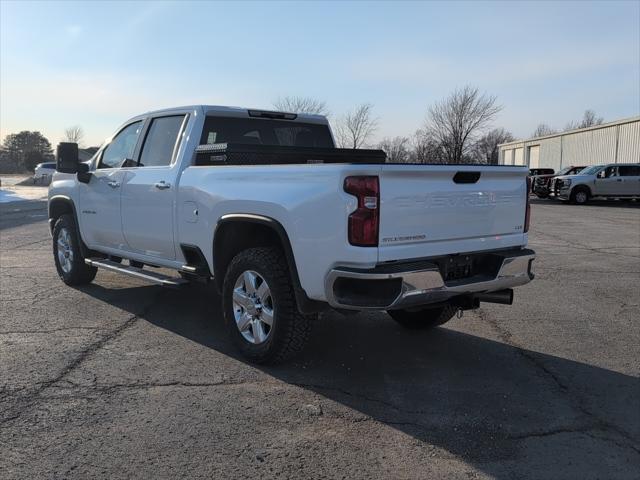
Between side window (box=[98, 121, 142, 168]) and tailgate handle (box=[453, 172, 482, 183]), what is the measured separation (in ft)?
12.3

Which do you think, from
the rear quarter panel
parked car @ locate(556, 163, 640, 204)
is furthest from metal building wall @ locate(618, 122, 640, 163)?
the rear quarter panel

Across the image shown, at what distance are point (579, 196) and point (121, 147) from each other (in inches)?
986

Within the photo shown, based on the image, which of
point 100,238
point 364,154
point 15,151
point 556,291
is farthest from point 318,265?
point 15,151

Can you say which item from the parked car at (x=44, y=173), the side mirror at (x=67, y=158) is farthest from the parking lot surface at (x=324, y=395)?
the parked car at (x=44, y=173)

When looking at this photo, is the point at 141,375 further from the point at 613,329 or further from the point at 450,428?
the point at 613,329

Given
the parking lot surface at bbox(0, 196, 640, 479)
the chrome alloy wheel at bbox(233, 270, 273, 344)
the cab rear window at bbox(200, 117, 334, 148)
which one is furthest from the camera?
the cab rear window at bbox(200, 117, 334, 148)

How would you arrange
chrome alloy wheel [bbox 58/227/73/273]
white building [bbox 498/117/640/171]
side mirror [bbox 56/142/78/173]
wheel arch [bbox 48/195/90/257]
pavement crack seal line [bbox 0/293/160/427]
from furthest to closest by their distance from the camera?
1. white building [bbox 498/117/640/171]
2. chrome alloy wheel [bbox 58/227/73/273]
3. wheel arch [bbox 48/195/90/257]
4. side mirror [bbox 56/142/78/173]
5. pavement crack seal line [bbox 0/293/160/427]

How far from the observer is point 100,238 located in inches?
260

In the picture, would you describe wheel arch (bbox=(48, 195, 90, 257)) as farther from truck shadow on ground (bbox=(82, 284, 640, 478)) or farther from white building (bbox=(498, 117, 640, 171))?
white building (bbox=(498, 117, 640, 171))

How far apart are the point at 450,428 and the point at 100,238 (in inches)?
188

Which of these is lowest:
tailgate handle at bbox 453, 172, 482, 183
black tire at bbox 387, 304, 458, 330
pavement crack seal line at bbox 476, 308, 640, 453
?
pavement crack seal line at bbox 476, 308, 640, 453

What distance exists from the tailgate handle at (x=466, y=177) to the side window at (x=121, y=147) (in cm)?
375

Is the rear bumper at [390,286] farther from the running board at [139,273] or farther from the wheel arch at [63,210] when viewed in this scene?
the wheel arch at [63,210]

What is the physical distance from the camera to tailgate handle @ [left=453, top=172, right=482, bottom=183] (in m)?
4.05
